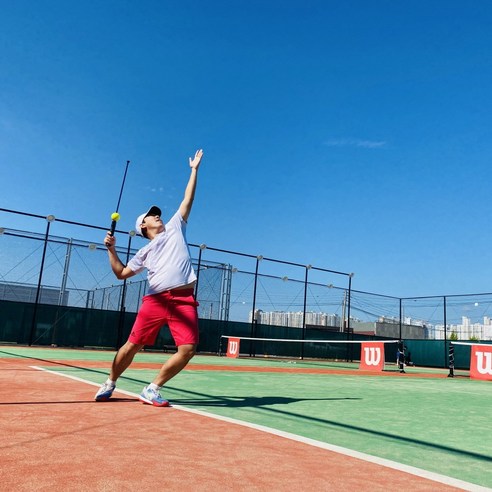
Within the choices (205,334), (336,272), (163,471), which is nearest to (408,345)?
(336,272)

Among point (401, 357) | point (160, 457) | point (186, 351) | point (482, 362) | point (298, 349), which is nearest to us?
point (160, 457)

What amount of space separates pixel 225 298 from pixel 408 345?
10.2 metres

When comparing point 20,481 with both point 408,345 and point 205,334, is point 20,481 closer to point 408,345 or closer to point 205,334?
point 205,334

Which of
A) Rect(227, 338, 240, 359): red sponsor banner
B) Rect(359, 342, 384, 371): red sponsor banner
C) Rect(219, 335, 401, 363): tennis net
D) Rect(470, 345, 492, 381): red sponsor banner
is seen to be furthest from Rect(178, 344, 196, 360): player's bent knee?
Rect(219, 335, 401, 363): tennis net

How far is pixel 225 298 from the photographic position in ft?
77.4

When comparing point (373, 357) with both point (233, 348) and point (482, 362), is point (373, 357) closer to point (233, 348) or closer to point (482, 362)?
point (482, 362)

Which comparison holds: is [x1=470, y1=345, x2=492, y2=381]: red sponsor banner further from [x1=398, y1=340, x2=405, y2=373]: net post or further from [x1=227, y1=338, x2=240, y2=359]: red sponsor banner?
[x1=227, y1=338, x2=240, y2=359]: red sponsor banner

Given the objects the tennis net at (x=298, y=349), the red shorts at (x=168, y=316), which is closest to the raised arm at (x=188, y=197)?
the red shorts at (x=168, y=316)

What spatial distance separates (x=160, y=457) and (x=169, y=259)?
2.02 meters

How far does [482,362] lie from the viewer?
11.9 m

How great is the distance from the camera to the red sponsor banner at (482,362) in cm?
1176

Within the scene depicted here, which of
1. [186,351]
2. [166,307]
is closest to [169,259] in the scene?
[166,307]

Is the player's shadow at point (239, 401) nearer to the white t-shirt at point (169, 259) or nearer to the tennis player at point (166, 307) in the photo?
the tennis player at point (166, 307)

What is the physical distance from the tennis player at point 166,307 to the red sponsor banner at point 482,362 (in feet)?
32.3
